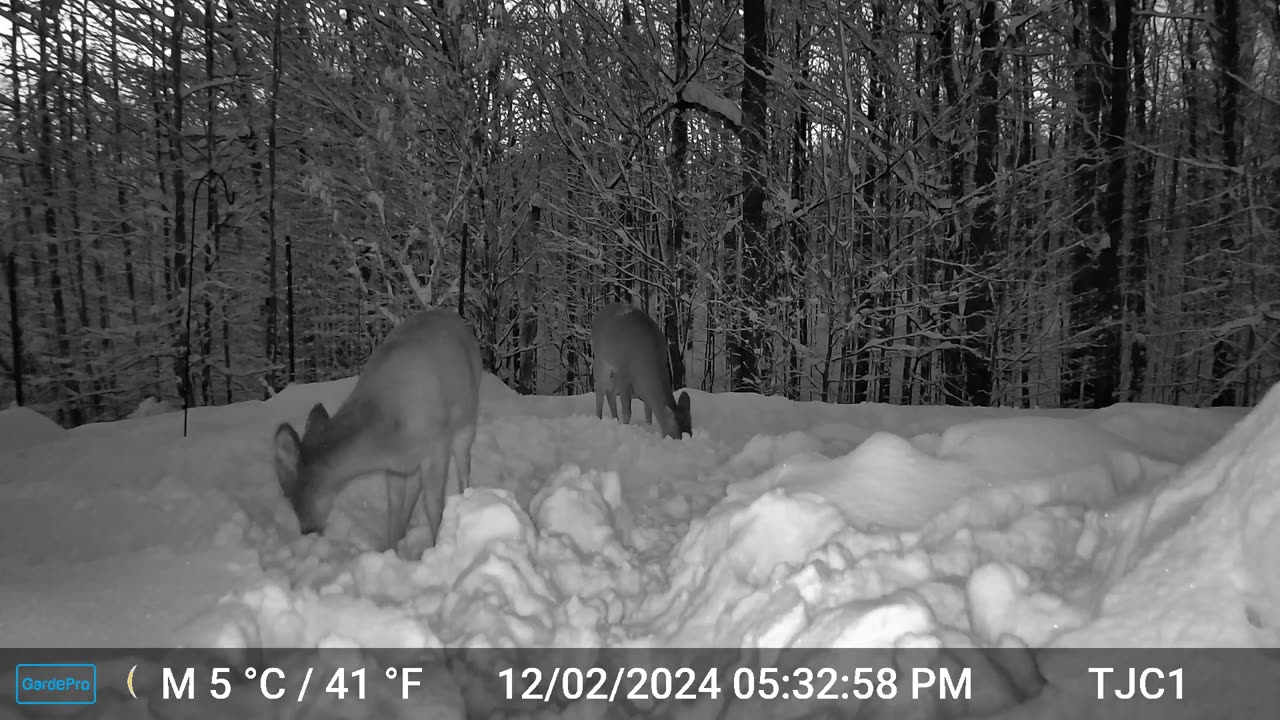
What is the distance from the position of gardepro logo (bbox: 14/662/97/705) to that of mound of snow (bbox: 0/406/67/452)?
327cm

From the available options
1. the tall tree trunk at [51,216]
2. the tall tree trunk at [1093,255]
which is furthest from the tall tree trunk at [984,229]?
the tall tree trunk at [51,216]

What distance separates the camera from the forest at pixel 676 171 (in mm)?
8422

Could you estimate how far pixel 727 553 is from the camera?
98.9 inches

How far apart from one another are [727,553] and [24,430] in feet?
17.0

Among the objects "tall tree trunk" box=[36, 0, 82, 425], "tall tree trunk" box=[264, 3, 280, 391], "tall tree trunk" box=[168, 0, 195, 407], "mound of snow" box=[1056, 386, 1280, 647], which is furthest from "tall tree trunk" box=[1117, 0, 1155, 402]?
"tall tree trunk" box=[36, 0, 82, 425]

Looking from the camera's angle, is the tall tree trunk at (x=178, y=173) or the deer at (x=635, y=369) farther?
the tall tree trunk at (x=178, y=173)

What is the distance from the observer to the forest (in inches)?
332

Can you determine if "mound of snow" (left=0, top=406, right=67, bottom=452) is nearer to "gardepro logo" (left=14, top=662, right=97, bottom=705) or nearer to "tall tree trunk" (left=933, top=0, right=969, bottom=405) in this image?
"gardepro logo" (left=14, top=662, right=97, bottom=705)

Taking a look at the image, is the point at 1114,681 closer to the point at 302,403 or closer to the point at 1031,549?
the point at 1031,549

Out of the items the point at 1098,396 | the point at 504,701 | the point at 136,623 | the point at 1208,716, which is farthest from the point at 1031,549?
the point at 1098,396

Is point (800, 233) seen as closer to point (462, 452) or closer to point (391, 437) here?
point (462, 452)

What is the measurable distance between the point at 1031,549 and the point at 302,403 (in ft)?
17.8

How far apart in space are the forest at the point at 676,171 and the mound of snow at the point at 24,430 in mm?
2993
